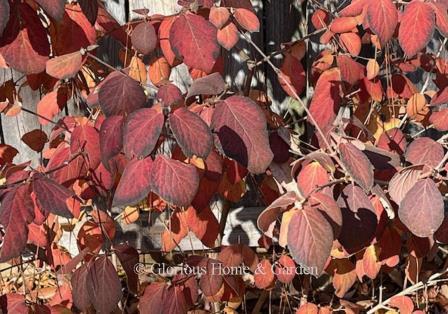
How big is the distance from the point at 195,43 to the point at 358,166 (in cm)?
47

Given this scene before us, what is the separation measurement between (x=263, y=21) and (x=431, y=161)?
3.92 feet

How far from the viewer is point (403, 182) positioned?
1477mm

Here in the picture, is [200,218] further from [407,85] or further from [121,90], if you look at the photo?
[407,85]

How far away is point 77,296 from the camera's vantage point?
5.56ft

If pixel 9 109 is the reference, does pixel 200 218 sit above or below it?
below

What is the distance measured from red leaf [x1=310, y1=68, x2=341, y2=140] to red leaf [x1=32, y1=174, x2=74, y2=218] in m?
0.75

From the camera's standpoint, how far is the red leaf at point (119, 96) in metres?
1.39

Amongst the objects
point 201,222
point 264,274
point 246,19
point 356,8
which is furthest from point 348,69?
point 264,274

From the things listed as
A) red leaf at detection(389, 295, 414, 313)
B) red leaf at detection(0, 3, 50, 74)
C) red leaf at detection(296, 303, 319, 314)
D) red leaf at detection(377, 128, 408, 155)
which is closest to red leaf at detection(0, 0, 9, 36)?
red leaf at detection(0, 3, 50, 74)

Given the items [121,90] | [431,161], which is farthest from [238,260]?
[121,90]

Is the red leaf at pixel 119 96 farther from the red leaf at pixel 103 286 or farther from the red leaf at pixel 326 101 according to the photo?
the red leaf at pixel 326 101

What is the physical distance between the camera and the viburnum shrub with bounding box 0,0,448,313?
4.41 ft

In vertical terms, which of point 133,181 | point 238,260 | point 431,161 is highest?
point 133,181

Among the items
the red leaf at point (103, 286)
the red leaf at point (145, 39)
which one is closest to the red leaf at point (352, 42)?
the red leaf at point (145, 39)
